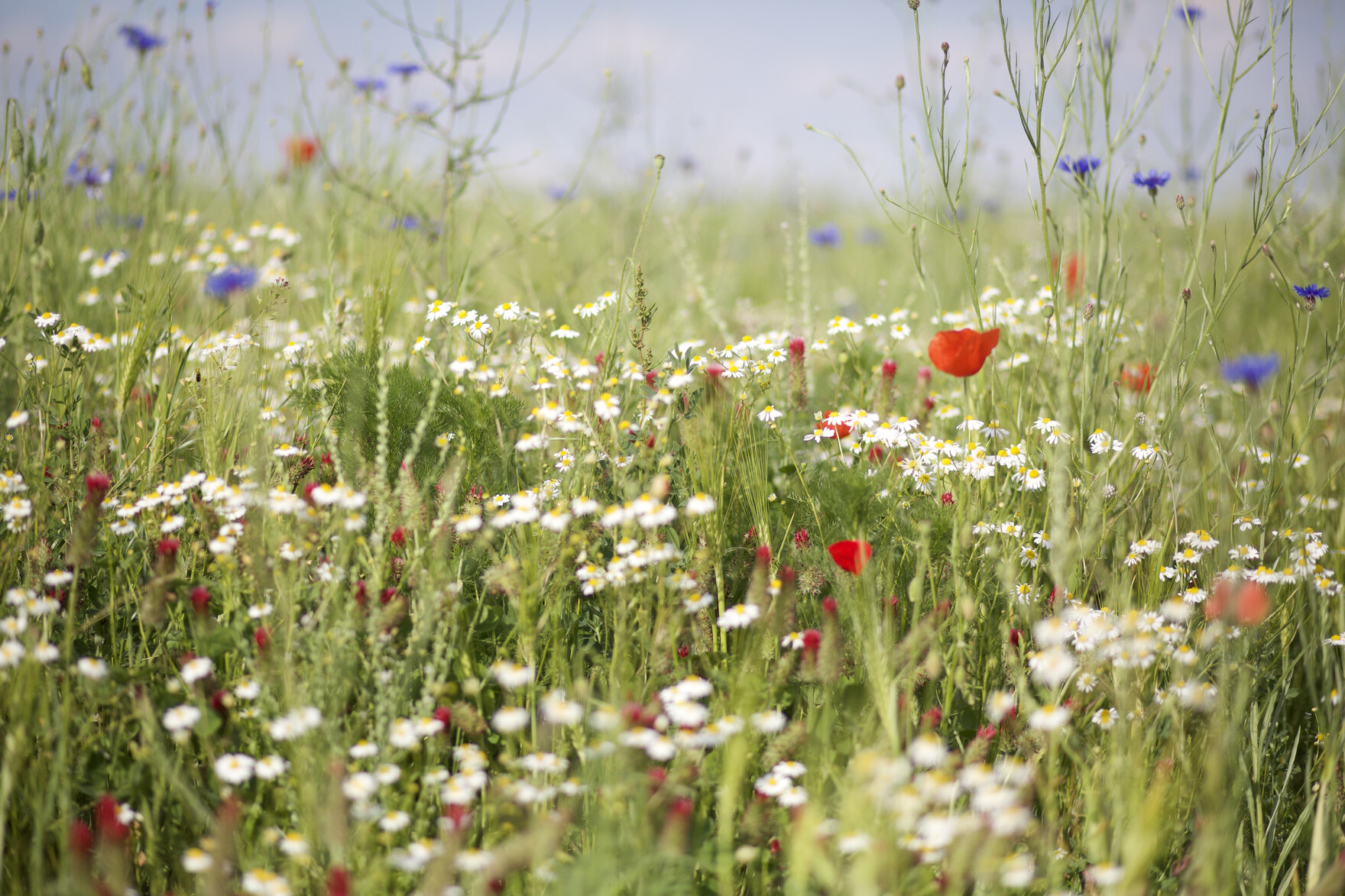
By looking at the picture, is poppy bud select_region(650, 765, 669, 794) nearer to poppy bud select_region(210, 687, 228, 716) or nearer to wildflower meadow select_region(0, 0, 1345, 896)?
wildflower meadow select_region(0, 0, 1345, 896)

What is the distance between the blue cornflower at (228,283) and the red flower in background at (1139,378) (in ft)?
9.28

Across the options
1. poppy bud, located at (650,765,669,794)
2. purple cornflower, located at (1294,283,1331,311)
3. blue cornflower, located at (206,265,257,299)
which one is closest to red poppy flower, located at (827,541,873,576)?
poppy bud, located at (650,765,669,794)

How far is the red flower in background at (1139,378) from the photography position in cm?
221

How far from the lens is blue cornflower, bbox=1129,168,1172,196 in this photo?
228 cm

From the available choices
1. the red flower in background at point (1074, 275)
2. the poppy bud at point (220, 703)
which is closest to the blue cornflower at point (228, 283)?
the poppy bud at point (220, 703)

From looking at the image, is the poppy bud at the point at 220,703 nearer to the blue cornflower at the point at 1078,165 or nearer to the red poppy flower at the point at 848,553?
the red poppy flower at the point at 848,553

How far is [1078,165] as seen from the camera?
2.23m

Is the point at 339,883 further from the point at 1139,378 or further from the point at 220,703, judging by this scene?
the point at 1139,378

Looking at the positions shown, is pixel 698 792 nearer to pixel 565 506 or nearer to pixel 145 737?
pixel 565 506

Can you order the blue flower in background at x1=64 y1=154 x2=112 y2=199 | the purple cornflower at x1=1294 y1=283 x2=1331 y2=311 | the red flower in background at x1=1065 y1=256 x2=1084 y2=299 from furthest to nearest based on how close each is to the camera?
the blue flower in background at x1=64 y1=154 x2=112 y2=199 → the red flower in background at x1=1065 y1=256 x2=1084 y2=299 → the purple cornflower at x1=1294 y1=283 x2=1331 y2=311

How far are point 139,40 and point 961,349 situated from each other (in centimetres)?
380

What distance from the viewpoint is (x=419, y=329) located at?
313cm

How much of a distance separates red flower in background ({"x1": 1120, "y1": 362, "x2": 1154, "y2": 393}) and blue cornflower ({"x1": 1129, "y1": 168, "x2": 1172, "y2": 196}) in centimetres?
47

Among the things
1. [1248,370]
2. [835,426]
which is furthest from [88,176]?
[1248,370]
